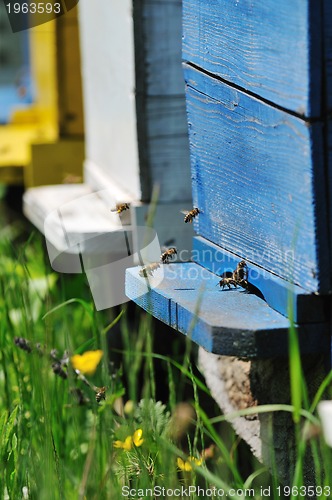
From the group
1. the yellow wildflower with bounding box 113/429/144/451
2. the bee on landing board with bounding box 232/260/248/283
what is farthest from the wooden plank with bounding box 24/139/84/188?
the yellow wildflower with bounding box 113/429/144/451

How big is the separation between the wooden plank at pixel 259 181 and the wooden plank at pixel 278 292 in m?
0.02

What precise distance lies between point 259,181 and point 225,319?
27cm

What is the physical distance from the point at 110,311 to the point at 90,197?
1.45ft

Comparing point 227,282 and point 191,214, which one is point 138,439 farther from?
point 191,214

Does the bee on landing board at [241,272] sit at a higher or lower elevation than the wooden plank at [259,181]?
lower

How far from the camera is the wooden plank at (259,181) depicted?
1436 millimetres

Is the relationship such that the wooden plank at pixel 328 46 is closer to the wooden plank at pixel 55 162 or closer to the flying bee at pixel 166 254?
the flying bee at pixel 166 254

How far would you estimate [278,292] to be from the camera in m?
1.56

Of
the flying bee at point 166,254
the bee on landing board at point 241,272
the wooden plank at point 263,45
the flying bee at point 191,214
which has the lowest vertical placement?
the flying bee at point 166,254

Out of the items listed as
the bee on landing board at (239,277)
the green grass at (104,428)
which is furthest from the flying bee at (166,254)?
the bee on landing board at (239,277)

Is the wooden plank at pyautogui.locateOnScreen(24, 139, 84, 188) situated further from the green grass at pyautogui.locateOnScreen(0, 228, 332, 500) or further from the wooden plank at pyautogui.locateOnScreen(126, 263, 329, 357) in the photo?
the wooden plank at pyautogui.locateOnScreen(126, 263, 329, 357)

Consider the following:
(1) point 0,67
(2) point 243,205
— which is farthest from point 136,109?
(1) point 0,67

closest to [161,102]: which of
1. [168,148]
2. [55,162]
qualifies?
[168,148]

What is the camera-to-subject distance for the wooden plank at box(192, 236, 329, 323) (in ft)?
4.87
